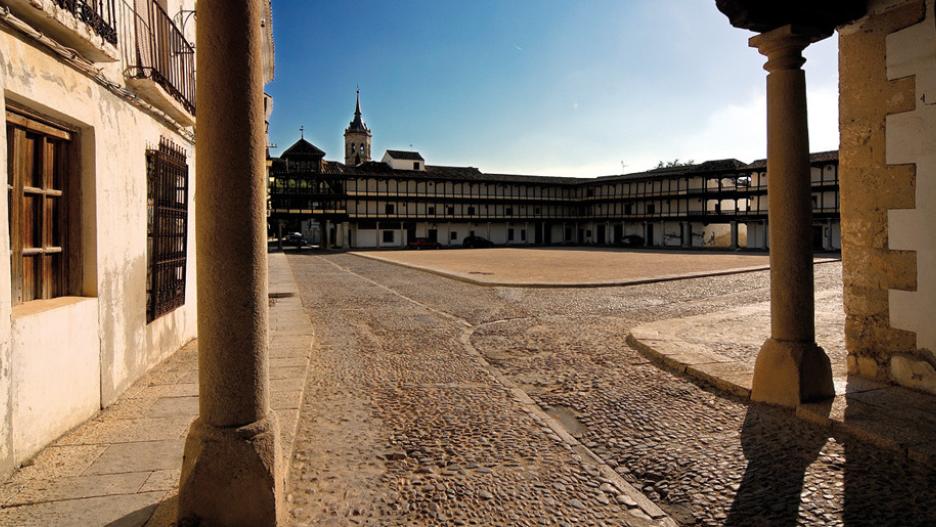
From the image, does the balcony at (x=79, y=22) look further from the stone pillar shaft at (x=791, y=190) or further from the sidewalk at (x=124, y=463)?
the stone pillar shaft at (x=791, y=190)

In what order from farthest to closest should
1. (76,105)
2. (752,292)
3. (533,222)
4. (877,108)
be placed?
(533,222) < (752,292) < (877,108) < (76,105)

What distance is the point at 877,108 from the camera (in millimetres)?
4402

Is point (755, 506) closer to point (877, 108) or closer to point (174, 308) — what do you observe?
point (877, 108)

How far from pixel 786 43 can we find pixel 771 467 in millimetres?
3084

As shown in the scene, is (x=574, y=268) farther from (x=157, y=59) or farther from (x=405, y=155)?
(x=405, y=155)

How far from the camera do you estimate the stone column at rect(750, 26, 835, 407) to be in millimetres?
4016

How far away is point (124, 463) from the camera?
3053 millimetres

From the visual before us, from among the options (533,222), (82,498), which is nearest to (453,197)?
(533,222)

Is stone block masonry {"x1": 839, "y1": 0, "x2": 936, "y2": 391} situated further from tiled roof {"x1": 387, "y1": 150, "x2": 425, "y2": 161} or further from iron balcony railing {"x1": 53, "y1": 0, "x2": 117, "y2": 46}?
tiled roof {"x1": 387, "y1": 150, "x2": 425, "y2": 161}

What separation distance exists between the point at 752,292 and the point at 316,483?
1269cm

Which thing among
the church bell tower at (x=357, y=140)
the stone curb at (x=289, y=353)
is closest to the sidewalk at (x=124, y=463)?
the stone curb at (x=289, y=353)

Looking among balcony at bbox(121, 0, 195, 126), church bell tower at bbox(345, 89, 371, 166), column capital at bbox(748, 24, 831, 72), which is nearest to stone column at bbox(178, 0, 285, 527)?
balcony at bbox(121, 0, 195, 126)

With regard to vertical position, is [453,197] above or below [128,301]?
above

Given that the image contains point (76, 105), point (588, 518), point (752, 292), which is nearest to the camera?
point (588, 518)
